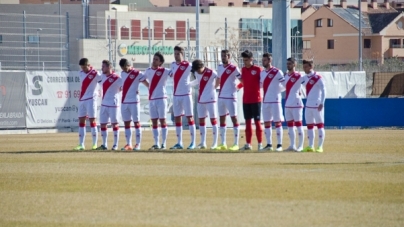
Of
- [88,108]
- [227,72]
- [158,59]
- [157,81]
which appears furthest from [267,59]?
[88,108]

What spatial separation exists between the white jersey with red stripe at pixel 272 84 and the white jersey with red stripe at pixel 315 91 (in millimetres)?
729

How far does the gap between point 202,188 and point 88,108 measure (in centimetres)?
1005

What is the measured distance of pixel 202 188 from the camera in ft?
53.9

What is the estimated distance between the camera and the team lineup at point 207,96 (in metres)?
24.9

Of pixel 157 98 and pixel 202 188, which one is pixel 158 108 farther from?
pixel 202 188

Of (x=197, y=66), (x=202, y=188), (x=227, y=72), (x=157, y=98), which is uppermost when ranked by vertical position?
(x=197, y=66)

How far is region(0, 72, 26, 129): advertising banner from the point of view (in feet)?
124

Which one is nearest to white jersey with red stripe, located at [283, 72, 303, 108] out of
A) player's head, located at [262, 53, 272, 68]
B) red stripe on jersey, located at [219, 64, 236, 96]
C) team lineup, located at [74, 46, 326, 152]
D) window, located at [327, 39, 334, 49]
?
team lineup, located at [74, 46, 326, 152]

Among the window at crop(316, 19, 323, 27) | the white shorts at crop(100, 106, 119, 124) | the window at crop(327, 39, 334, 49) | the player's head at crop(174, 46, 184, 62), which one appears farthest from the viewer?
the window at crop(316, 19, 323, 27)

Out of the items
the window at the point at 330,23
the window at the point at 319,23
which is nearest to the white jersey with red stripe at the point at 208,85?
the window at the point at 330,23

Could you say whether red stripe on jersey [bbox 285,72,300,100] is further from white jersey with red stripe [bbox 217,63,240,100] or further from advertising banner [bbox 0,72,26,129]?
advertising banner [bbox 0,72,26,129]

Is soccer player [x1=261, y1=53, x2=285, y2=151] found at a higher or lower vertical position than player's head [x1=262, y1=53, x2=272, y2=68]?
lower

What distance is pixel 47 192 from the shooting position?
636 inches

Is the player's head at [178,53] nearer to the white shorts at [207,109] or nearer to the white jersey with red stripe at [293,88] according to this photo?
the white shorts at [207,109]
